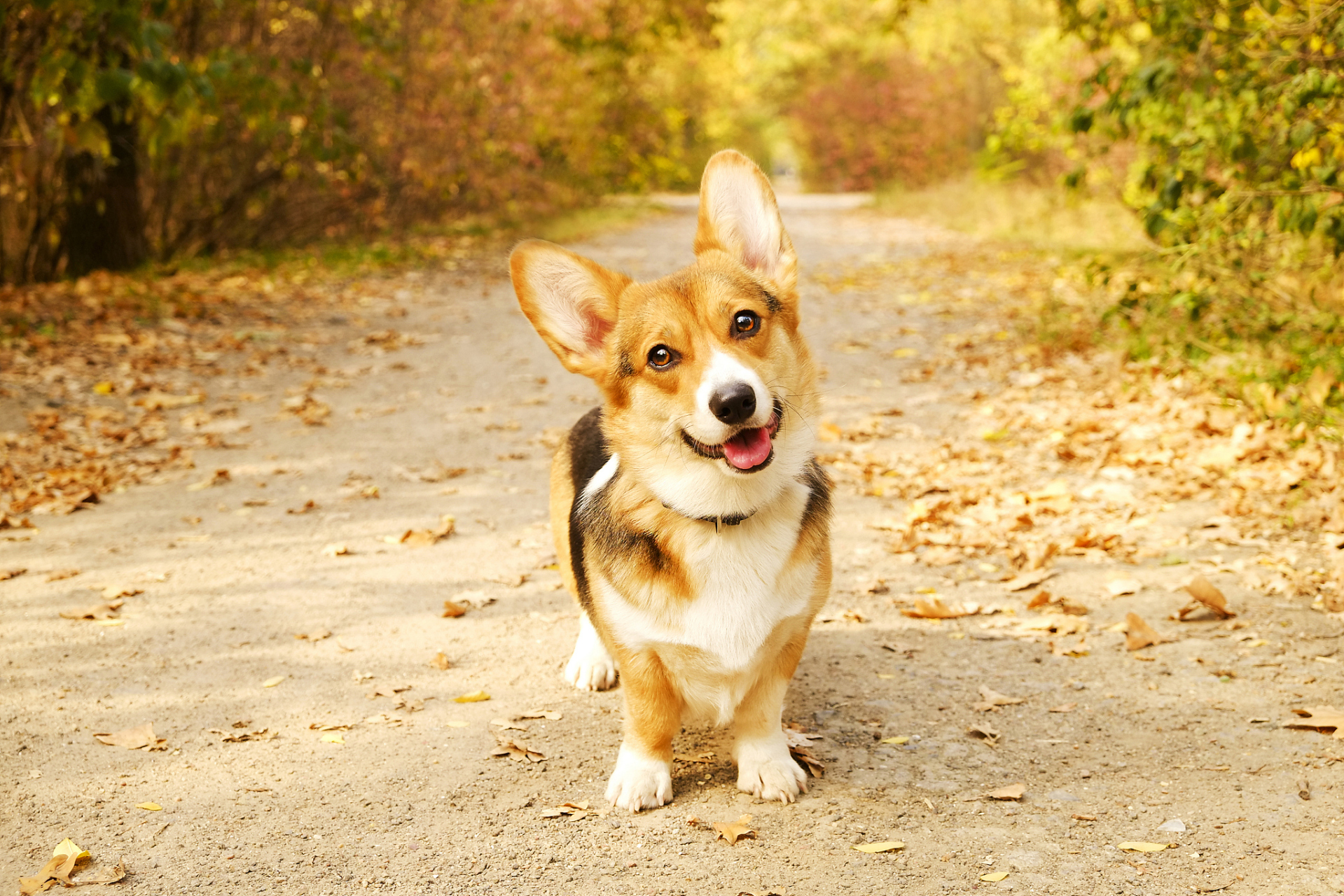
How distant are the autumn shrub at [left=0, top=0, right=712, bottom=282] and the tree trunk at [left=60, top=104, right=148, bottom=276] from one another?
0.02m

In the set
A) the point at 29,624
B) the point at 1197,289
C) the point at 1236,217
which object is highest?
the point at 1236,217

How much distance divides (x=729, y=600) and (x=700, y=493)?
29cm

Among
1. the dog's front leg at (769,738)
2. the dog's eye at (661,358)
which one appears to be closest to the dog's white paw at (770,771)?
the dog's front leg at (769,738)

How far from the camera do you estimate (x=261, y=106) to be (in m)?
9.34

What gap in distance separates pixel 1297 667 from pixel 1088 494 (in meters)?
1.88

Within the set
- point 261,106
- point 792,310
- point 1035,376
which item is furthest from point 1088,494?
point 261,106

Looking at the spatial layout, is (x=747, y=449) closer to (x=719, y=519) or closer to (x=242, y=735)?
(x=719, y=519)

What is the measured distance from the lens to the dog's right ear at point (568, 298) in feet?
9.52

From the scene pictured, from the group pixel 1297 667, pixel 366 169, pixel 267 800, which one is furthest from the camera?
pixel 366 169

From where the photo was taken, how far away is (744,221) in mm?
3158

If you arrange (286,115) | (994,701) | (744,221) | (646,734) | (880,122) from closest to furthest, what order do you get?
(646,734)
(744,221)
(994,701)
(286,115)
(880,122)

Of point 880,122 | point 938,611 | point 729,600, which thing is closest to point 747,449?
point 729,600

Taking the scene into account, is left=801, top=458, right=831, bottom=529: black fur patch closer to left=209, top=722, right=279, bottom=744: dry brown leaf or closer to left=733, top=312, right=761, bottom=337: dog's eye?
left=733, top=312, right=761, bottom=337: dog's eye

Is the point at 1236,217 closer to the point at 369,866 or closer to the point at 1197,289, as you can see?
the point at 1197,289
